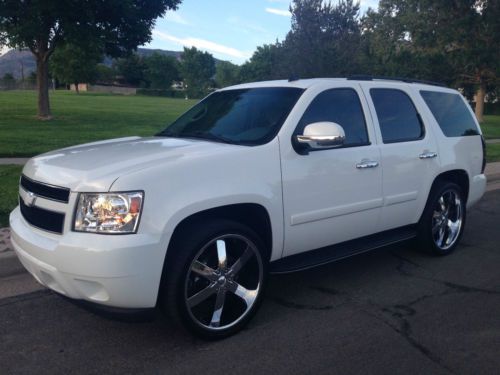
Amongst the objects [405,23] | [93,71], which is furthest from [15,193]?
[93,71]

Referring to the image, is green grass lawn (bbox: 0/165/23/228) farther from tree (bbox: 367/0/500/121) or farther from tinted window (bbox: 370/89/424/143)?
tree (bbox: 367/0/500/121)

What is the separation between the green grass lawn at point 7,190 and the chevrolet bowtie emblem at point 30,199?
8.92ft

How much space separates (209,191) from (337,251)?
4.84 ft

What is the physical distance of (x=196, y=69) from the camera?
122562 millimetres

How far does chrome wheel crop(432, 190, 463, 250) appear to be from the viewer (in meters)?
5.61

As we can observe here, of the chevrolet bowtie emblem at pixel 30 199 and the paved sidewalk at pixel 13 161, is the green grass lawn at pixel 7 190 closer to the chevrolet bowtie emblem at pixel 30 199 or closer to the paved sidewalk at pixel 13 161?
the paved sidewalk at pixel 13 161

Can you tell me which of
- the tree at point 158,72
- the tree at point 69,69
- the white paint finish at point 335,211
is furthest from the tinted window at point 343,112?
the tree at point 158,72

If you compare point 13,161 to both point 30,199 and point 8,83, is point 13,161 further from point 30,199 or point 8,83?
point 8,83

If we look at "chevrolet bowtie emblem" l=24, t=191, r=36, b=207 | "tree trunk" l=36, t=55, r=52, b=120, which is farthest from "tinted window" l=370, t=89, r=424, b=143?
"tree trunk" l=36, t=55, r=52, b=120

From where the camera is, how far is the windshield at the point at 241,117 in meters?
4.20

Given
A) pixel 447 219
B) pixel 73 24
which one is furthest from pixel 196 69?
pixel 447 219

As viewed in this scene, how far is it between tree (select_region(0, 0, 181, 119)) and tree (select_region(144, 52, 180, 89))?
3745 inches

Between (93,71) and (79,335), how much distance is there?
100716 mm

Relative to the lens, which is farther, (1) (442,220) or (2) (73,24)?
(2) (73,24)
